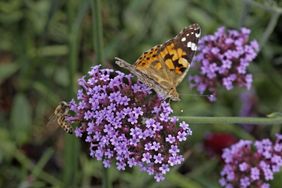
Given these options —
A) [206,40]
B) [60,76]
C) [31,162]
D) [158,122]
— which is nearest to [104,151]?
[158,122]

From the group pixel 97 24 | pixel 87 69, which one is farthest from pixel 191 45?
pixel 87 69

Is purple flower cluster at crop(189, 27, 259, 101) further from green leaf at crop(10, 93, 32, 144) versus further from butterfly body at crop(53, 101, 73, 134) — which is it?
green leaf at crop(10, 93, 32, 144)

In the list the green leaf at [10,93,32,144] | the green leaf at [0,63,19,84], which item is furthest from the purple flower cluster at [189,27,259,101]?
the green leaf at [0,63,19,84]

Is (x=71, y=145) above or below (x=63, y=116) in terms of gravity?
above

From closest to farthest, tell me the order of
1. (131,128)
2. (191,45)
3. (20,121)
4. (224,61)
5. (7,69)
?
(131,128)
(191,45)
(224,61)
(20,121)
(7,69)

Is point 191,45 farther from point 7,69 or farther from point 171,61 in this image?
point 7,69

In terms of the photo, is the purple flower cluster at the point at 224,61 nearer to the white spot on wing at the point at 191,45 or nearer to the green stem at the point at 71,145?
the white spot on wing at the point at 191,45
